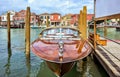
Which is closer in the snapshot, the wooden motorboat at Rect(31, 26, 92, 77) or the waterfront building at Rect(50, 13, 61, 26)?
the wooden motorboat at Rect(31, 26, 92, 77)

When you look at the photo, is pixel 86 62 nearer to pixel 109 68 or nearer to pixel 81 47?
pixel 81 47

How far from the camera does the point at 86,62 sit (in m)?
12.9

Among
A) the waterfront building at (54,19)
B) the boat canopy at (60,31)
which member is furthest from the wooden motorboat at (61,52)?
the waterfront building at (54,19)

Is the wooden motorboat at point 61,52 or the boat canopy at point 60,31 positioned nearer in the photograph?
the wooden motorboat at point 61,52

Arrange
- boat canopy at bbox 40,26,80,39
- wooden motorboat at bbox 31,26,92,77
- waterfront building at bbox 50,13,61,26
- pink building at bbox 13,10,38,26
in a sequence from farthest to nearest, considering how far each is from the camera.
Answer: pink building at bbox 13,10,38,26, waterfront building at bbox 50,13,61,26, boat canopy at bbox 40,26,80,39, wooden motorboat at bbox 31,26,92,77

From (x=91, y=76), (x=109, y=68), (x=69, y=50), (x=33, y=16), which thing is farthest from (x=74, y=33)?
(x=33, y=16)

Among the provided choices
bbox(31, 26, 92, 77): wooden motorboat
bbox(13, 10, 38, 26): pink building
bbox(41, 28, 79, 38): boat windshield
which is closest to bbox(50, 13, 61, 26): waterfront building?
bbox(13, 10, 38, 26): pink building

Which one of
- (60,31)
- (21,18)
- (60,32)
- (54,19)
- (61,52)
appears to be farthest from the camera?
(21,18)

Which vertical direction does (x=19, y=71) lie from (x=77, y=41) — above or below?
below

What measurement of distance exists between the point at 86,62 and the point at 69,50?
4271 mm

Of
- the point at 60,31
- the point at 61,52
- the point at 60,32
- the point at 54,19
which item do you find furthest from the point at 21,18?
the point at 61,52

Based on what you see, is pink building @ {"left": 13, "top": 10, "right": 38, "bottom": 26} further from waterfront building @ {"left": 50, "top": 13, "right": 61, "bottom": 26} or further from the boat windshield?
the boat windshield

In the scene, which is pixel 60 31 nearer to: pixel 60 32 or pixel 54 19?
pixel 60 32

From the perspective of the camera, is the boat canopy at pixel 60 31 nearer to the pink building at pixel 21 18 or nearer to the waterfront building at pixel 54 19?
the waterfront building at pixel 54 19
